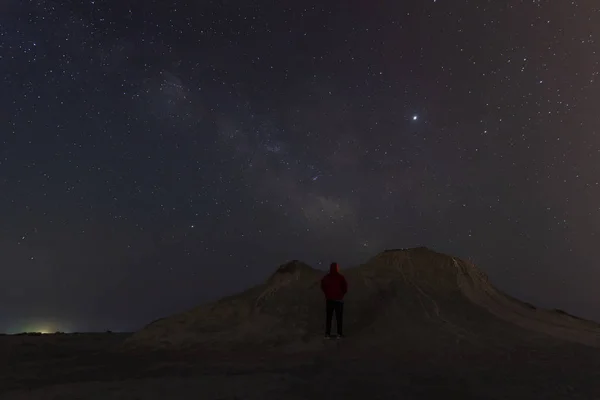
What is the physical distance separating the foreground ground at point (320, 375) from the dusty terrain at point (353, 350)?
0.03 m

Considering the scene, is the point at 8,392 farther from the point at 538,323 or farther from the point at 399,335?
the point at 538,323

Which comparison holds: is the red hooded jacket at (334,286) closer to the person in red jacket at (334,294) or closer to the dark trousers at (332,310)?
the person in red jacket at (334,294)

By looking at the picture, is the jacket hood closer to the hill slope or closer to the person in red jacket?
the person in red jacket

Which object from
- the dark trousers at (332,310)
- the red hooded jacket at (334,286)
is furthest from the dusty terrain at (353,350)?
the red hooded jacket at (334,286)

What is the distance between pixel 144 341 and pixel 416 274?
28.7 ft

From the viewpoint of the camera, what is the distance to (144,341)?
13.7m

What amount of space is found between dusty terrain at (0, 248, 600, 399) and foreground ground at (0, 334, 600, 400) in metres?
0.03

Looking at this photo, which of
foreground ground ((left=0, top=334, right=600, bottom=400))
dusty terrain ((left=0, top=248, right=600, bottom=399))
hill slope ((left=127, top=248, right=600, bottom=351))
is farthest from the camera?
hill slope ((left=127, top=248, right=600, bottom=351))

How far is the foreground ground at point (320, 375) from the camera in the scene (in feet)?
21.8

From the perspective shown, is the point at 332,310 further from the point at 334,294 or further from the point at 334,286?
the point at 334,286

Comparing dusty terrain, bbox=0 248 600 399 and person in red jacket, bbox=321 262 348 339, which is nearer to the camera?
dusty terrain, bbox=0 248 600 399

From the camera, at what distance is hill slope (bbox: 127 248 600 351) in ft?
38.2

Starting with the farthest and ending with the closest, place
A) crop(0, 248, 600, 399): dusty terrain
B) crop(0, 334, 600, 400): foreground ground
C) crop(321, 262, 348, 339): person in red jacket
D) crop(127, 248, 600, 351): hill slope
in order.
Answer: crop(321, 262, 348, 339): person in red jacket, crop(127, 248, 600, 351): hill slope, crop(0, 248, 600, 399): dusty terrain, crop(0, 334, 600, 400): foreground ground

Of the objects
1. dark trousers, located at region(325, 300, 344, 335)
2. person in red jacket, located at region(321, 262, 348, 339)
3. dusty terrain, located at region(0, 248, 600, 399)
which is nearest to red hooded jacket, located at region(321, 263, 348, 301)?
person in red jacket, located at region(321, 262, 348, 339)
